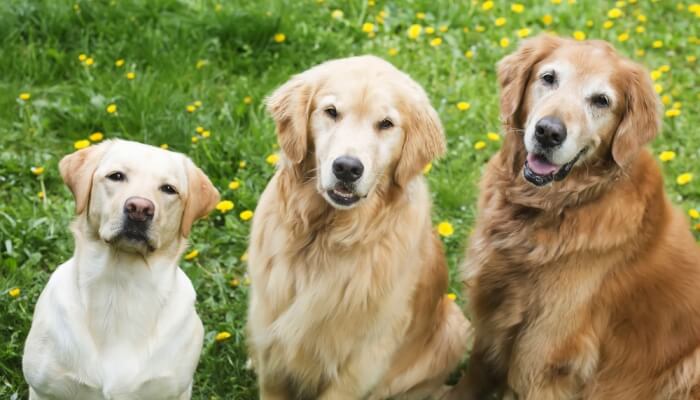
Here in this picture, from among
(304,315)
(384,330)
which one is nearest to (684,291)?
(384,330)

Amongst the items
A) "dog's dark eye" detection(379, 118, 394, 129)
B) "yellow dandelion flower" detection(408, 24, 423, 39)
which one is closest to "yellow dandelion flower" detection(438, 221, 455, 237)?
"dog's dark eye" detection(379, 118, 394, 129)

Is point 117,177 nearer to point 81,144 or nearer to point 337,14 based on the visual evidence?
point 81,144

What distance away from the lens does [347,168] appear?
3129 millimetres

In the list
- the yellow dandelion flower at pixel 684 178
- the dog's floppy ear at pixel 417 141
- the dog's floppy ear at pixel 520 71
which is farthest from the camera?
the yellow dandelion flower at pixel 684 178

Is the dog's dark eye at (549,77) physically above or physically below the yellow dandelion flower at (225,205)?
above

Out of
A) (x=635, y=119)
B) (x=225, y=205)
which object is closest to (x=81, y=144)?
(x=225, y=205)

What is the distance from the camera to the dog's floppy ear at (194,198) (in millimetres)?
3184

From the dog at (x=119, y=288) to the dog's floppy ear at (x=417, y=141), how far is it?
2.24 ft

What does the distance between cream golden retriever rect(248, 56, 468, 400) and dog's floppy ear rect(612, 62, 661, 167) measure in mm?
655

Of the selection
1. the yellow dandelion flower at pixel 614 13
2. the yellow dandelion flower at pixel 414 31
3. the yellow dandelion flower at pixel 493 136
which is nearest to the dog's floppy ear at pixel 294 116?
the yellow dandelion flower at pixel 493 136

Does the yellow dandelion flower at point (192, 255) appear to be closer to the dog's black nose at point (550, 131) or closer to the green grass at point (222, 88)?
the green grass at point (222, 88)

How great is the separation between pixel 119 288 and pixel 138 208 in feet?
1.22

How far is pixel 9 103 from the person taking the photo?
5125 mm

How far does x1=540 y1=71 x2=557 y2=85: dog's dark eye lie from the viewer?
3480 millimetres
